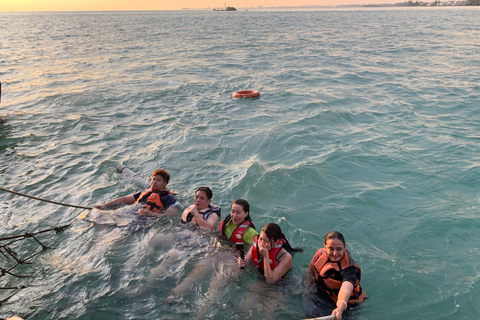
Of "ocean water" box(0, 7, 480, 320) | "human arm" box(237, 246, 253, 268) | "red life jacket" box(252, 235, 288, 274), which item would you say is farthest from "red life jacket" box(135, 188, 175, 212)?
"red life jacket" box(252, 235, 288, 274)

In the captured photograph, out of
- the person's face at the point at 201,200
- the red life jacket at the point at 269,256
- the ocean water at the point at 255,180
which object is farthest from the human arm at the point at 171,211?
the red life jacket at the point at 269,256

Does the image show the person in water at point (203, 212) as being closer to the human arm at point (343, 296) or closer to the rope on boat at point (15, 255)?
the rope on boat at point (15, 255)

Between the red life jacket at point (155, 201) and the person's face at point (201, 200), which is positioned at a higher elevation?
the person's face at point (201, 200)

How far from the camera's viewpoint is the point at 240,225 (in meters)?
5.89

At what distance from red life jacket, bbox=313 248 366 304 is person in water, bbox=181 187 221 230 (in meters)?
2.18

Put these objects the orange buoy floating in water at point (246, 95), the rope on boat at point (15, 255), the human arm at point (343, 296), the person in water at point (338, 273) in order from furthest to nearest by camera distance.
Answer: the orange buoy floating in water at point (246, 95) → the rope on boat at point (15, 255) → the person in water at point (338, 273) → the human arm at point (343, 296)

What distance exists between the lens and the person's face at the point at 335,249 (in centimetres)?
450

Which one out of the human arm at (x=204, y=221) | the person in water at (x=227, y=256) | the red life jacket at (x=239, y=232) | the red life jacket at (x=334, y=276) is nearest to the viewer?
the red life jacket at (x=334, y=276)

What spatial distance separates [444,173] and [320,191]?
3.18 metres

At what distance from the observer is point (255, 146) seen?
11.0m

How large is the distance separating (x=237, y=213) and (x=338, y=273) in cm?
180

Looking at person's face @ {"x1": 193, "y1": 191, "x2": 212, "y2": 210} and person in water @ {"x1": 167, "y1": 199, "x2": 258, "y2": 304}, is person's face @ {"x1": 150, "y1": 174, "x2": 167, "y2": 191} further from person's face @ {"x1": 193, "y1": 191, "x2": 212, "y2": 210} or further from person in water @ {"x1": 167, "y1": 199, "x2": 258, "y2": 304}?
person in water @ {"x1": 167, "y1": 199, "x2": 258, "y2": 304}

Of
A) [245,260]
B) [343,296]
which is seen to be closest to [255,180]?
[245,260]

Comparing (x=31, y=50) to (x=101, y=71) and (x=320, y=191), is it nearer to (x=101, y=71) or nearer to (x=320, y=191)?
(x=101, y=71)
